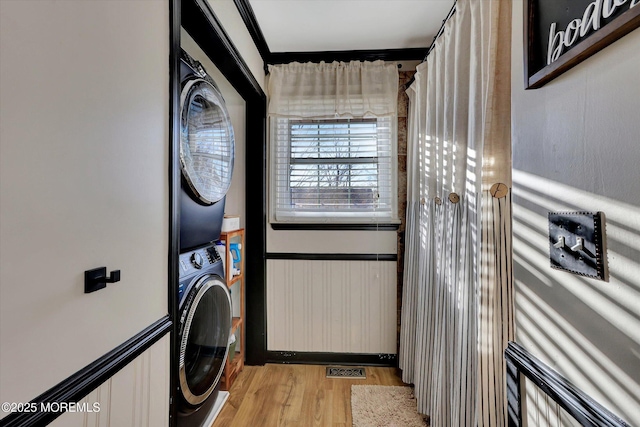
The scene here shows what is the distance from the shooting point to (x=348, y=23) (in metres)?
1.98

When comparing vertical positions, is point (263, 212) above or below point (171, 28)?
below

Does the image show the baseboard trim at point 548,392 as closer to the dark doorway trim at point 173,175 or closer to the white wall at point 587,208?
the white wall at point 587,208

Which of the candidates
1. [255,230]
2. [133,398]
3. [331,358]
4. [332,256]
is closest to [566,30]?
[133,398]

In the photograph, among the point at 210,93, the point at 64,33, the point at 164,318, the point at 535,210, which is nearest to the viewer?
the point at 64,33

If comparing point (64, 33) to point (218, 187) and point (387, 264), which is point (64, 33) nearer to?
point (218, 187)

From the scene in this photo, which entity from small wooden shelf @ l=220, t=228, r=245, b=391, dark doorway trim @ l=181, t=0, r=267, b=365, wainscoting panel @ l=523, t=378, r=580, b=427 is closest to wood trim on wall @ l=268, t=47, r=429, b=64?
dark doorway trim @ l=181, t=0, r=267, b=365

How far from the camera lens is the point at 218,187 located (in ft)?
5.12

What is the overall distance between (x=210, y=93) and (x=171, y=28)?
0.43m

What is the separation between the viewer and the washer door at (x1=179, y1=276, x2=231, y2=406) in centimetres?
125

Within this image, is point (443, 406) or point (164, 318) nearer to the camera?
point (164, 318)

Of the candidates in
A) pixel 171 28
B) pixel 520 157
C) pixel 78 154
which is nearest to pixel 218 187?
pixel 171 28

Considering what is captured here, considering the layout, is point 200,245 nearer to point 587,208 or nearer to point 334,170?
point 334,170

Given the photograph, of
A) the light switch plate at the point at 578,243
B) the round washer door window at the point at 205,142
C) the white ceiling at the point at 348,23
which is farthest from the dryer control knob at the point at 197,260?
the white ceiling at the point at 348,23

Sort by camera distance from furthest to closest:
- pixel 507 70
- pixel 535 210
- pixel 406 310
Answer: pixel 406 310 < pixel 507 70 < pixel 535 210
